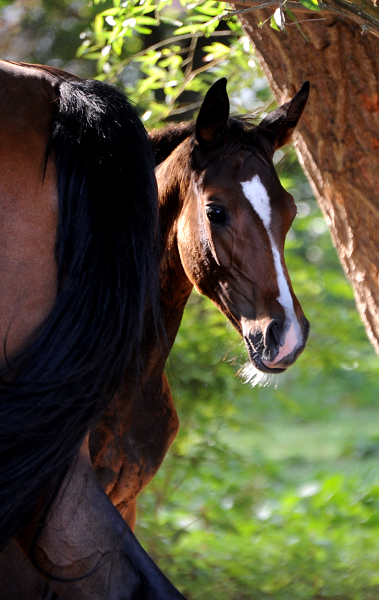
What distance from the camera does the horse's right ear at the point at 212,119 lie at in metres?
1.80

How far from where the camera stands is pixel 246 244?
1.69 metres

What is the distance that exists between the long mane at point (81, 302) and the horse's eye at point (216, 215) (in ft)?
1.34

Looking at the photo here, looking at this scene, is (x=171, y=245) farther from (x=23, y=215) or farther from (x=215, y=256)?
(x=23, y=215)

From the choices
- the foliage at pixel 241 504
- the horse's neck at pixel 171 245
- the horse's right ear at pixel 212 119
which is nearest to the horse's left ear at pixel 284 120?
the horse's right ear at pixel 212 119

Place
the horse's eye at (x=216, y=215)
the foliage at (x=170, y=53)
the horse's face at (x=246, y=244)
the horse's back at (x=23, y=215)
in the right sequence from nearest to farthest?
the horse's back at (x=23, y=215) < the horse's face at (x=246, y=244) < the horse's eye at (x=216, y=215) < the foliage at (x=170, y=53)

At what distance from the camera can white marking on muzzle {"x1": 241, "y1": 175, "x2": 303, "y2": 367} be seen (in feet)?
5.26

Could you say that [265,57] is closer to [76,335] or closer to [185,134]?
[185,134]

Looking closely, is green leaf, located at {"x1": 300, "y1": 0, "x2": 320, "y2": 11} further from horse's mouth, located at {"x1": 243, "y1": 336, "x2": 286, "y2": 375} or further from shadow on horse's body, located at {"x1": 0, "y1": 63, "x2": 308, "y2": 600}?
horse's mouth, located at {"x1": 243, "y1": 336, "x2": 286, "y2": 375}

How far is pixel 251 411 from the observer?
16.7 feet

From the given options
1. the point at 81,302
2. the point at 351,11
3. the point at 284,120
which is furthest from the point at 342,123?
the point at 81,302

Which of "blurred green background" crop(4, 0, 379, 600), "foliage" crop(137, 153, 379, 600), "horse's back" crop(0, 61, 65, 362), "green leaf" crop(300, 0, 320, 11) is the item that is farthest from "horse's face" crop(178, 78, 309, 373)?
"foliage" crop(137, 153, 379, 600)

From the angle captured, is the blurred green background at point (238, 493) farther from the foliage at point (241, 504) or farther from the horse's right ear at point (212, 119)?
the horse's right ear at point (212, 119)

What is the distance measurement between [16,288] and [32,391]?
208 mm

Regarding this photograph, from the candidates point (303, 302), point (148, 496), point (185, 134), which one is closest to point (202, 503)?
point (148, 496)
